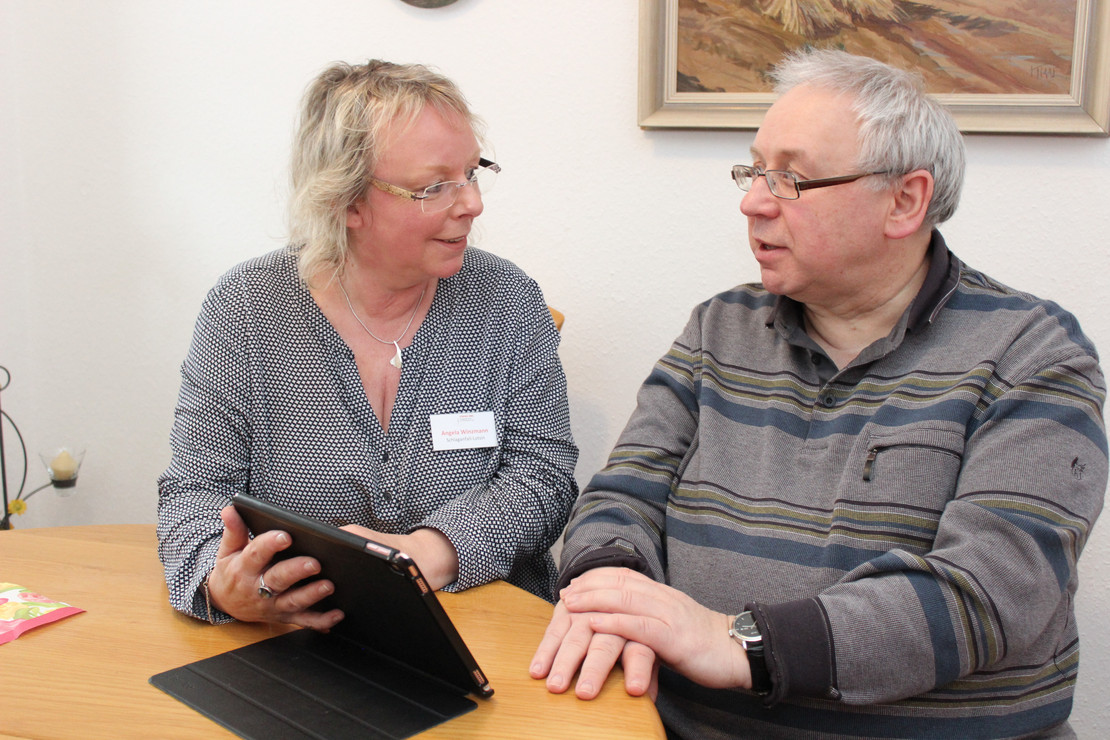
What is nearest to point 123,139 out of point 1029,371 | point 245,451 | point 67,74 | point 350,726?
point 67,74

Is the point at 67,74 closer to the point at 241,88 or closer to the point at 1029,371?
the point at 241,88

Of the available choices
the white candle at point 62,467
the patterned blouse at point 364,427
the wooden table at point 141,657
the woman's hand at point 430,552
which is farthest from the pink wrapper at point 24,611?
the white candle at point 62,467

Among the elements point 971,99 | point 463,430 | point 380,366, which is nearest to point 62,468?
point 380,366

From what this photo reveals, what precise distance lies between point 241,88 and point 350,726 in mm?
2106

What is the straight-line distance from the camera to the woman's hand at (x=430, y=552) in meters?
1.47

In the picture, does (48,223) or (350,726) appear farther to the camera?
(48,223)

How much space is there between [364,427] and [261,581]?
0.46 m

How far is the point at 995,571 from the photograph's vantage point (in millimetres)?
1211

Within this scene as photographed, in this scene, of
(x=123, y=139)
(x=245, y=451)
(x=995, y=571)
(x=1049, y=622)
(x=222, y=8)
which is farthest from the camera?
(x=123, y=139)

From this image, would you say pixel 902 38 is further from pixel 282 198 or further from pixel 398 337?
pixel 282 198

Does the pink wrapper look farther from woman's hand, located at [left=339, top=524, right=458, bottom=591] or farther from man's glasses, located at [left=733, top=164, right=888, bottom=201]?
man's glasses, located at [left=733, top=164, right=888, bottom=201]

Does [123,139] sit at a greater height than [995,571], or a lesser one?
greater

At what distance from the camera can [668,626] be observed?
1232 millimetres

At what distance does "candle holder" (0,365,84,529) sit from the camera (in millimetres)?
2689
